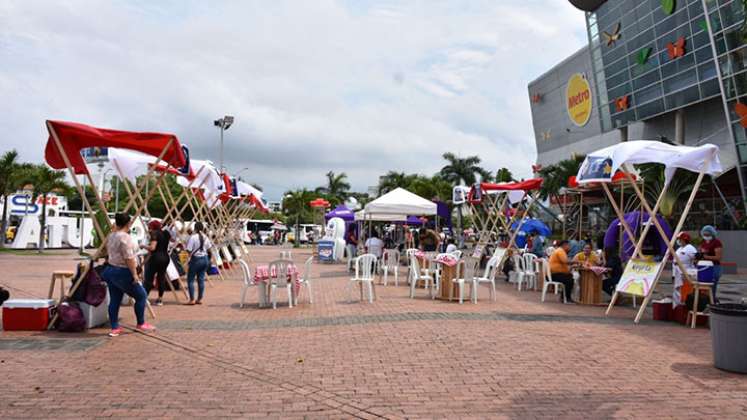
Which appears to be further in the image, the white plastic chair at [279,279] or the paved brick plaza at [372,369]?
the white plastic chair at [279,279]

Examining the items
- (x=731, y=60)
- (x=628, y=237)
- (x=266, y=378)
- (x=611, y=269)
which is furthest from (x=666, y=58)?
(x=266, y=378)

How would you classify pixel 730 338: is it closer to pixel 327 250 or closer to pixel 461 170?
pixel 327 250

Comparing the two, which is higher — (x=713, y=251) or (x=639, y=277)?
(x=713, y=251)

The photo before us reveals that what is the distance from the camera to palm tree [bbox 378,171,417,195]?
56.3 metres

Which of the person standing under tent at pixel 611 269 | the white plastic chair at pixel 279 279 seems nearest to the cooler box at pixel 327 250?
the person standing under tent at pixel 611 269

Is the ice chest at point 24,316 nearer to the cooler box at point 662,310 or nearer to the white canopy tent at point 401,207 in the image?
the cooler box at point 662,310

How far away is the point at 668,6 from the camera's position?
3103 cm

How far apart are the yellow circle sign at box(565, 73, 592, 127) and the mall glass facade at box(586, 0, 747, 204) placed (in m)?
4.79

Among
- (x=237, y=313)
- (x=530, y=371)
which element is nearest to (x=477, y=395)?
(x=530, y=371)

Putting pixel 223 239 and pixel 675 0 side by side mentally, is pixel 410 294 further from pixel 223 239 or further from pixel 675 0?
pixel 675 0

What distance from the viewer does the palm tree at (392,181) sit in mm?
56328

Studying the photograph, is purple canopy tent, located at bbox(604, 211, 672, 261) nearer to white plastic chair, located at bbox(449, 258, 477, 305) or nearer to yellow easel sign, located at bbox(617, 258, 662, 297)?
yellow easel sign, located at bbox(617, 258, 662, 297)

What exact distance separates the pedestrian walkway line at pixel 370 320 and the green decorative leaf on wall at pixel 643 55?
29033mm

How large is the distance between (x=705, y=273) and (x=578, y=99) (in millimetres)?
40549
